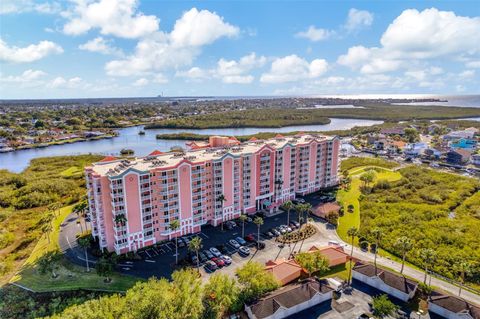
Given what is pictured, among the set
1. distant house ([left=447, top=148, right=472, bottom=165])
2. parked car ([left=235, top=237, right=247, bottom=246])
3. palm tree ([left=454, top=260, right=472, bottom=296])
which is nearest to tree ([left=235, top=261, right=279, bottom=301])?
parked car ([left=235, top=237, right=247, bottom=246])

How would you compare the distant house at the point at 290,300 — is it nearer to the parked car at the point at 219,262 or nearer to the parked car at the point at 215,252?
the parked car at the point at 219,262

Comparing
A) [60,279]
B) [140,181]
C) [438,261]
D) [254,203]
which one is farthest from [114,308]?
[438,261]

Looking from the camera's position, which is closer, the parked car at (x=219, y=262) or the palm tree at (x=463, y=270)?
the palm tree at (x=463, y=270)

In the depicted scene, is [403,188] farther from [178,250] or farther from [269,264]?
[178,250]

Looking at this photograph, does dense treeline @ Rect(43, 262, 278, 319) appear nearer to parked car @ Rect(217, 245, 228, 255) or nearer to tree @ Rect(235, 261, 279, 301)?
tree @ Rect(235, 261, 279, 301)

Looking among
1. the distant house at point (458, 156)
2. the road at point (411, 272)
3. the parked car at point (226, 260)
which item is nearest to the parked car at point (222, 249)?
the parked car at point (226, 260)

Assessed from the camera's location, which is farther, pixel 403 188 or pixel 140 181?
pixel 403 188

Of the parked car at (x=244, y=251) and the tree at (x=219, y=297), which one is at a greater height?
the tree at (x=219, y=297)
